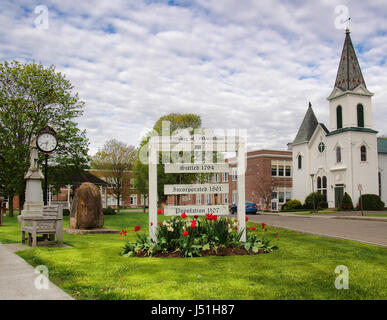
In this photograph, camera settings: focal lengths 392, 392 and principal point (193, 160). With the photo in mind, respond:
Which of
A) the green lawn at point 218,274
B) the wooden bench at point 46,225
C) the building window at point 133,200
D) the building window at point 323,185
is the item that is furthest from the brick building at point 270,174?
the green lawn at point 218,274

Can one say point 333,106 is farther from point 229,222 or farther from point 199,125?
point 229,222

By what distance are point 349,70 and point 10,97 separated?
33.5 m

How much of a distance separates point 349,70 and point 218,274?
1621 inches

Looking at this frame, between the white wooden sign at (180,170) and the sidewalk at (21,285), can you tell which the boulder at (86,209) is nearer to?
the white wooden sign at (180,170)

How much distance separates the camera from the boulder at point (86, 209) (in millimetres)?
14328


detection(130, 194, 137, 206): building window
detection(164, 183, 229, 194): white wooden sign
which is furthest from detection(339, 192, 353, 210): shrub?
detection(130, 194, 137, 206): building window

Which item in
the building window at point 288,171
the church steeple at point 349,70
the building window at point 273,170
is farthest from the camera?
the building window at point 288,171

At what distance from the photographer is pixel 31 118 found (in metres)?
29.8

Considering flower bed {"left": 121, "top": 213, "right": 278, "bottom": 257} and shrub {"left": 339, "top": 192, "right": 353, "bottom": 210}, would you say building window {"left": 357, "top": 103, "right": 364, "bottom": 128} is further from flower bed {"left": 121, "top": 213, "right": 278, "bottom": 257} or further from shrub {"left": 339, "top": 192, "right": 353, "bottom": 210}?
flower bed {"left": 121, "top": 213, "right": 278, "bottom": 257}

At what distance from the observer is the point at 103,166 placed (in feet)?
181

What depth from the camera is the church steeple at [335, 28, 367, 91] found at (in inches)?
1658

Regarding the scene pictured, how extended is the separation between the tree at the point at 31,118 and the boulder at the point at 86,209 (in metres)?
15.6

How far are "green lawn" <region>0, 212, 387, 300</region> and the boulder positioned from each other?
5248 mm
